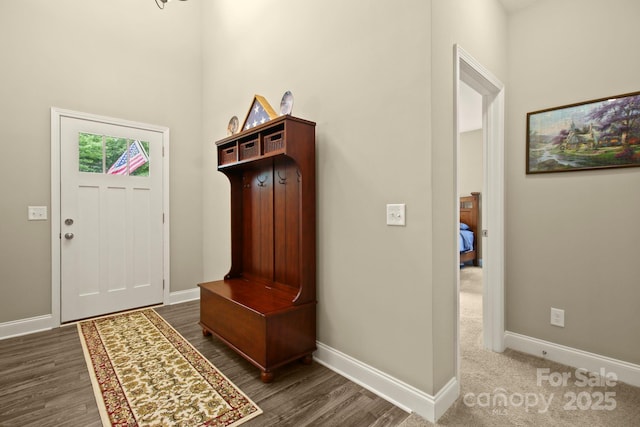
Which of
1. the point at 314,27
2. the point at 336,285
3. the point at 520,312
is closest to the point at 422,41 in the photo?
the point at 314,27

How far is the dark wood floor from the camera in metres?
1.68

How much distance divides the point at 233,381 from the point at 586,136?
9.74ft

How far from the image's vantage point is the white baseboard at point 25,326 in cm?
283

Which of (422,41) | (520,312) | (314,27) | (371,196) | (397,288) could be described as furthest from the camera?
(520,312)

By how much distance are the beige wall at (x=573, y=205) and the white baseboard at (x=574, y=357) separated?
4 centimetres

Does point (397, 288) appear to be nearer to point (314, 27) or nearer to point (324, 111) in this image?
point (324, 111)

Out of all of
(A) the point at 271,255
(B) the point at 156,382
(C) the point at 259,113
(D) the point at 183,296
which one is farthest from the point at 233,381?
(D) the point at 183,296

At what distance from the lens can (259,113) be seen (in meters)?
2.53

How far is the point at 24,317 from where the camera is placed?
2930 mm

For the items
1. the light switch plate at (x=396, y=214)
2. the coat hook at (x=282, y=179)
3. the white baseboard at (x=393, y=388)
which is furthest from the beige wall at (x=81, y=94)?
the light switch plate at (x=396, y=214)

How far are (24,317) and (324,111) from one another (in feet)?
11.1

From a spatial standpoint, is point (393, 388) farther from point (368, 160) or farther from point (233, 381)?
point (368, 160)

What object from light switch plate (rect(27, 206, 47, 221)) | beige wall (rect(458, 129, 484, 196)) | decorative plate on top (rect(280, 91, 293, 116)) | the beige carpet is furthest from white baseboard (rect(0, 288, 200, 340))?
beige wall (rect(458, 129, 484, 196))

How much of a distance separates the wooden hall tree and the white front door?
130 cm
